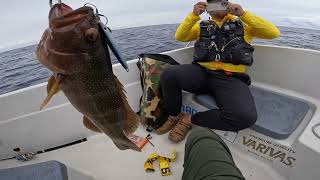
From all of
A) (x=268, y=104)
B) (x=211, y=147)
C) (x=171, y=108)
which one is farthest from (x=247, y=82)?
(x=211, y=147)

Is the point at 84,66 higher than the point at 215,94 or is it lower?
higher

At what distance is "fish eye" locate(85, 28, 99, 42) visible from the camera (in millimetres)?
1096

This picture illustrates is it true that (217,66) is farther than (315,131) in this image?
Yes

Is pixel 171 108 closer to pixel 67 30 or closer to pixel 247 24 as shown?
pixel 247 24

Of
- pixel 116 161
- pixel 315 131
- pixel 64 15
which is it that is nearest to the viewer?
pixel 64 15

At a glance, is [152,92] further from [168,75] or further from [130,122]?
[130,122]

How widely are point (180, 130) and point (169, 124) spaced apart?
0.70 feet

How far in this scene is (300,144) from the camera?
2.45m

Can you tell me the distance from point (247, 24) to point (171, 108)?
1.34 metres

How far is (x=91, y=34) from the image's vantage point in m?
1.11

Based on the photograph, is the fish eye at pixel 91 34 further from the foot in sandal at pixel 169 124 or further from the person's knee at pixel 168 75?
the foot in sandal at pixel 169 124

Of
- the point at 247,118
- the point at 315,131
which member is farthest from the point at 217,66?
the point at 315,131

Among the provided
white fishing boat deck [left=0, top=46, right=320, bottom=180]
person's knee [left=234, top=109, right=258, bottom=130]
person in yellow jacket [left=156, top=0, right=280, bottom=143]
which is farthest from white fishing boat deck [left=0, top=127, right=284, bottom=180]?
person's knee [left=234, top=109, right=258, bottom=130]

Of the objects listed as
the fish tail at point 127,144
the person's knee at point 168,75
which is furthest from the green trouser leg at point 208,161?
the person's knee at point 168,75
